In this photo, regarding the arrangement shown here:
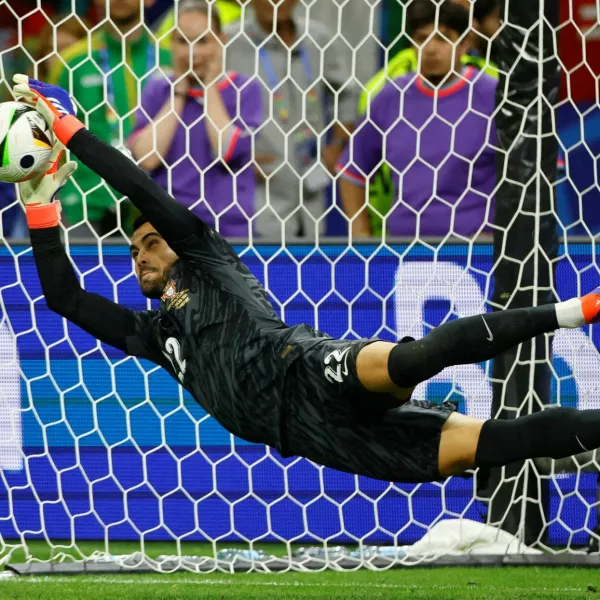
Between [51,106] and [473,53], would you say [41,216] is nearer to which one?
[51,106]

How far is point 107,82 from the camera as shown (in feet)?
20.7

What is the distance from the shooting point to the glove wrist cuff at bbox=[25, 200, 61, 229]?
15.0 ft

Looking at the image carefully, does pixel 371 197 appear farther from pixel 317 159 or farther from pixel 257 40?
pixel 257 40

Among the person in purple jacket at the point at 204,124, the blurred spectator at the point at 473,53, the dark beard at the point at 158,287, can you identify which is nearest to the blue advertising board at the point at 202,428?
the person in purple jacket at the point at 204,124

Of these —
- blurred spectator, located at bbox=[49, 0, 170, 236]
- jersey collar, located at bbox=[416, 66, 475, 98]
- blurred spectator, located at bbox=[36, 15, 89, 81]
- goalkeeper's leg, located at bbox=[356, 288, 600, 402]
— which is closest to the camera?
goalkeeper's leg, located at bbox=[356, 288, 600, 402]

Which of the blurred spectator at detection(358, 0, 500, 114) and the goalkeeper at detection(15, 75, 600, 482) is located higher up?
the blurred spectator at detection(358, 0, 500, 114)

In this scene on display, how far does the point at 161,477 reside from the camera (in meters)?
6.02

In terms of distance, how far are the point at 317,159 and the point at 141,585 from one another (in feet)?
7.31

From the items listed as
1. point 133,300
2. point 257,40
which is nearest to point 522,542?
point 133,300

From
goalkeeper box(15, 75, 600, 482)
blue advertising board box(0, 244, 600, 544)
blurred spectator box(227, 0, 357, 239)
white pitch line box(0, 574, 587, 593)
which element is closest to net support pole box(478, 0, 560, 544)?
blue advertising board box(0, 244, 600, 544)

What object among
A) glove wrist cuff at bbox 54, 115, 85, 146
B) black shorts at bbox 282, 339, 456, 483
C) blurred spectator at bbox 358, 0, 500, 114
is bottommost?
black shorts at bbox 282, 339, 456, 483

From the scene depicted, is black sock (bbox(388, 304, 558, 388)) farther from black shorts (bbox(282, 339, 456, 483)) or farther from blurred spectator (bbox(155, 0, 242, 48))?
blurred spectator (bbox(155, 0, 242, 48))

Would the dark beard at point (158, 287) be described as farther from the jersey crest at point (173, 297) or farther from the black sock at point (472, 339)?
the black sock at point (472, 339)

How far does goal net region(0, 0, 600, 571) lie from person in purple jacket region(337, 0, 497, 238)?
0.14 meters
